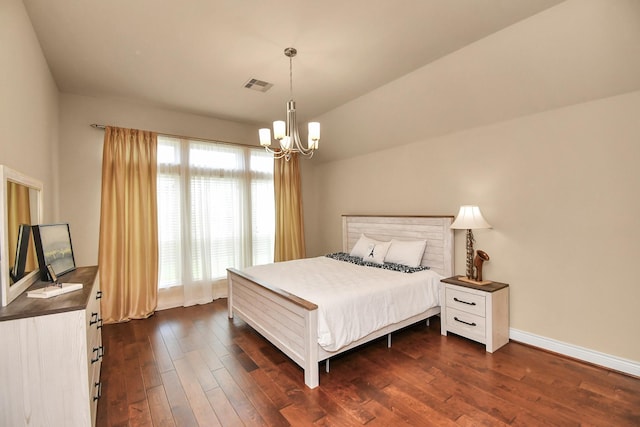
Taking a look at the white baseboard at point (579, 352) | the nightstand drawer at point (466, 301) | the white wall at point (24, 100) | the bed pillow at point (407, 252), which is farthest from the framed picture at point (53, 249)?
the white baseboard at point (579, 352)

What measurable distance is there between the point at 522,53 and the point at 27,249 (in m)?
3.96

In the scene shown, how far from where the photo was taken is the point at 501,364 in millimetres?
2570

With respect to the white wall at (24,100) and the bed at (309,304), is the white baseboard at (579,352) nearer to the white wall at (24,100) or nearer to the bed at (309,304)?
the bed at (309,304)

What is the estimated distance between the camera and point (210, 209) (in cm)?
450

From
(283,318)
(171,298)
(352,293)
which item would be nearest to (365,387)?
(352,293)

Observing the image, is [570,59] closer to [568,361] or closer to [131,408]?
[568,361]

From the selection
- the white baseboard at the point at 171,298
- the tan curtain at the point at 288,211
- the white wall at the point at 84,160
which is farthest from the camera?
the tan curtain at the point at 288,211

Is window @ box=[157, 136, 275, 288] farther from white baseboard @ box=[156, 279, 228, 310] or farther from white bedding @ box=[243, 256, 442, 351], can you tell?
white bedding @ box=[243, 256, 442, 351]

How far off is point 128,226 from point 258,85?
2.45 meters

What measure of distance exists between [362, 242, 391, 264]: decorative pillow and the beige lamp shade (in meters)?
1.05

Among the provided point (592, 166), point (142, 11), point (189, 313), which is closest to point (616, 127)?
point (592, 166)

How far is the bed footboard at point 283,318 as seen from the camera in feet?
7.50

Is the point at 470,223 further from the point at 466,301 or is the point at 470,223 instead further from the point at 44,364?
the point at 44,364

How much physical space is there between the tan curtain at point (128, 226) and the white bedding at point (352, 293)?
1.56 m
